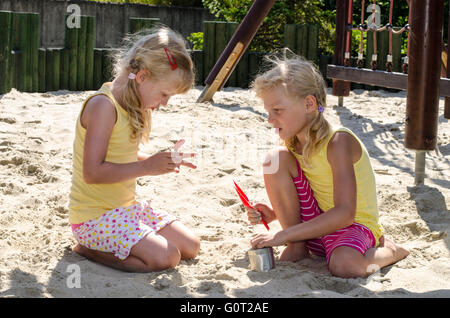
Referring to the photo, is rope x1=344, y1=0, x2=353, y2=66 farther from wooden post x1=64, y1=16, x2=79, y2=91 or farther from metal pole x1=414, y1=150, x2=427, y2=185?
wooden post x1=64, y1=16, x2=79, y2=91

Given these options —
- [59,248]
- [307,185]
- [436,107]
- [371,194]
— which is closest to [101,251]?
[59,248]

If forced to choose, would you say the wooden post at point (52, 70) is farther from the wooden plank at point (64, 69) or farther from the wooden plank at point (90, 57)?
the wooden plank at point (90, 57)

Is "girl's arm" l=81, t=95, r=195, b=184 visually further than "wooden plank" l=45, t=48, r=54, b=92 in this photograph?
No

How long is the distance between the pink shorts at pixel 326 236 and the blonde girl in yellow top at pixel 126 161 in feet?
1.68

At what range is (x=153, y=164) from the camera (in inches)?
100

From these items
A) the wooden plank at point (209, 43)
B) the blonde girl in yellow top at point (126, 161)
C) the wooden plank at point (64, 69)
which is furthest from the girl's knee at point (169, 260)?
the wooden plank at point (209, 43)

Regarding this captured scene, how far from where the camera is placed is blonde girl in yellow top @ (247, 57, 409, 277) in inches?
99.4

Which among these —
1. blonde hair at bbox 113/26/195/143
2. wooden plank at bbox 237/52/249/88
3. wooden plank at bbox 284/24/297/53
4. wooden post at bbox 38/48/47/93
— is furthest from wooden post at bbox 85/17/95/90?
blonde hair at bbox 113/26/195/143

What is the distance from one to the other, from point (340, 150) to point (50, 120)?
3000mm

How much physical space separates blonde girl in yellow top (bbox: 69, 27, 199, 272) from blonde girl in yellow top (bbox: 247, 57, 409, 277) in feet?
1.24

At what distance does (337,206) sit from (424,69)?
4.83 ft

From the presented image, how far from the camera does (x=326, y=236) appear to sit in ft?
8.82

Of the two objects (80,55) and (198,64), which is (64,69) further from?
(198,64)
